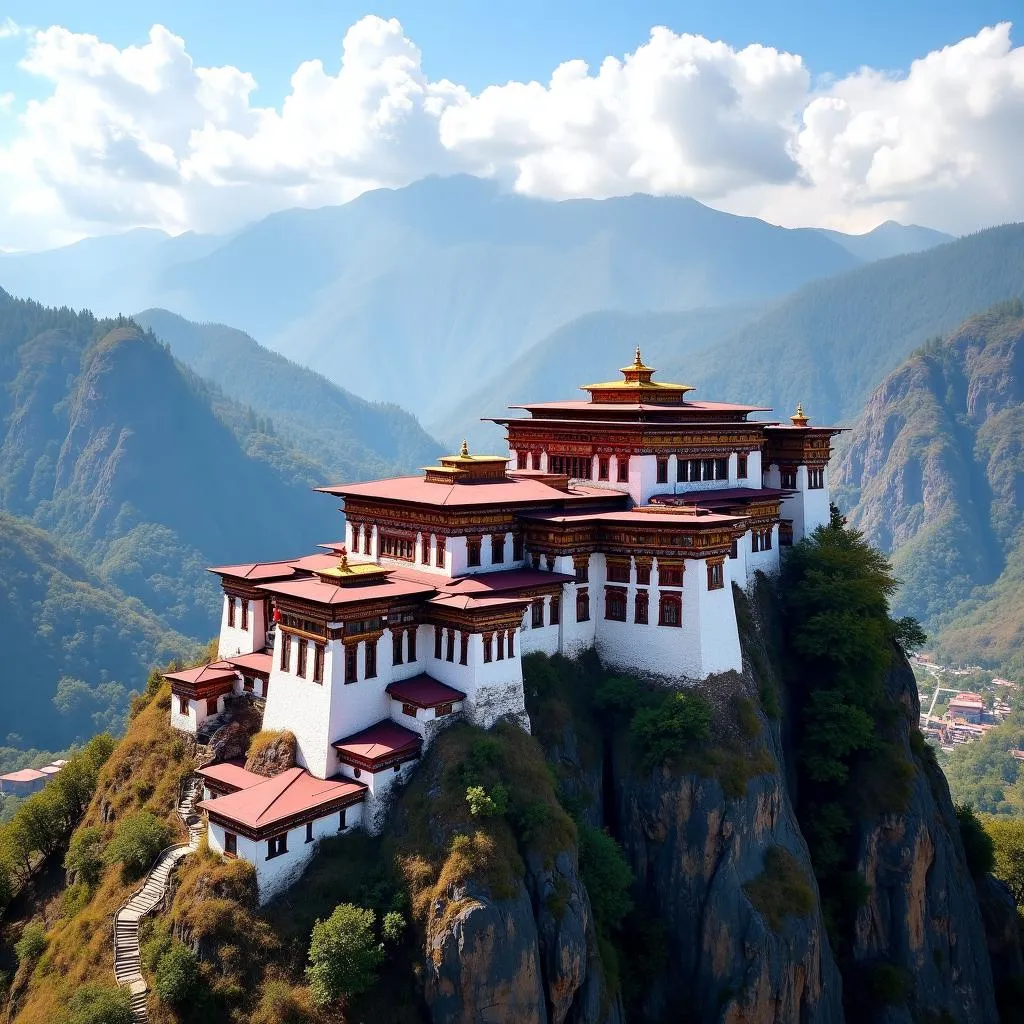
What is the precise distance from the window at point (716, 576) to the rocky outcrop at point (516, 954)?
1365 centimetres

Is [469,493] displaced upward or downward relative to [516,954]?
upward

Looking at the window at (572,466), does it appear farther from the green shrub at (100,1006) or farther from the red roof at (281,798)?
the green shrub at (100,1006)

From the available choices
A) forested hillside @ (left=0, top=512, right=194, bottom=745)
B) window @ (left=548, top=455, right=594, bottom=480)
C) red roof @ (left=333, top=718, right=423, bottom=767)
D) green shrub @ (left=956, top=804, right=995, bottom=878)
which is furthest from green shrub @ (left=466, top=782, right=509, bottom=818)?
forested hillside @ (left=0, top=512, right=194, bottom=745)

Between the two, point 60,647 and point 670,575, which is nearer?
point 670,575

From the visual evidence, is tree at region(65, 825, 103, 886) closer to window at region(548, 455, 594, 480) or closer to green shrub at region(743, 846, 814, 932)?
green shrub at region(743, 846, 814, 932)

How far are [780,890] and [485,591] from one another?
53.8 feet

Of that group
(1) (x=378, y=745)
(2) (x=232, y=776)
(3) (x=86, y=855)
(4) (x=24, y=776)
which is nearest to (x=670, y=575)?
(1) (x=378, y=745)

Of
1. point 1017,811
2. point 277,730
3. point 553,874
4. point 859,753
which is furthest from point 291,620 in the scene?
point 1017,811

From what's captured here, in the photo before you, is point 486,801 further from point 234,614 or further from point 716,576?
point 234,614

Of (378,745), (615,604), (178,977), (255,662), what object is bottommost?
(178,977)

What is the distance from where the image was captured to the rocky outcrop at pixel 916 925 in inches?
1849

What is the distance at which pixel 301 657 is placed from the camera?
3878 centimetres

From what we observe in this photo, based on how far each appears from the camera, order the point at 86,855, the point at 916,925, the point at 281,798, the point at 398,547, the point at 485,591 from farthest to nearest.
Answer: the point at 916,925 < the point at 398,547 < the point at 86,855 < the point at 485,591 < the point at 281,798

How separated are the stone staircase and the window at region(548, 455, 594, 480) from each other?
22.8 m
